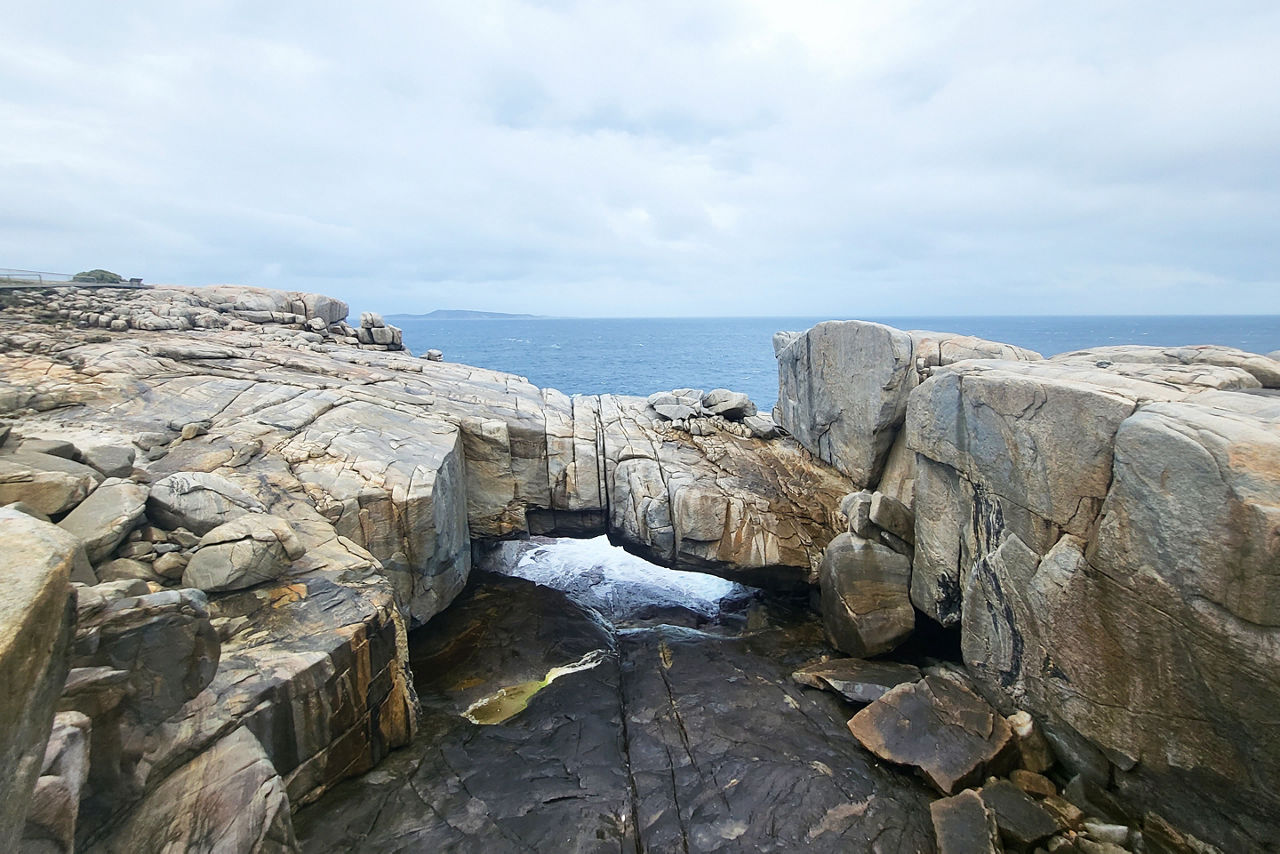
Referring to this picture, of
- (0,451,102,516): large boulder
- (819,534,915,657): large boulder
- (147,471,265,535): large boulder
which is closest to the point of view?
(0,451,102,516): large boulder

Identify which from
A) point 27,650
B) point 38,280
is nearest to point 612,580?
point 27,650

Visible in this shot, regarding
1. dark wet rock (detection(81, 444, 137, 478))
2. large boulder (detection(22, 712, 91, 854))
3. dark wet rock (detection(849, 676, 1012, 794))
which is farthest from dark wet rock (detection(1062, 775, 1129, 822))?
dark wet rock (detection(81, 444, 137, 478))

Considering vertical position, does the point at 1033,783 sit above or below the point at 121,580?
below

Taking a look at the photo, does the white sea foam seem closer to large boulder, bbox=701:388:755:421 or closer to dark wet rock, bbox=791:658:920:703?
dark wet rock, bbox=791:658:920:703

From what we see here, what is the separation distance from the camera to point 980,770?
10391mm

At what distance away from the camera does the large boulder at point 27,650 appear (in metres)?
3.84

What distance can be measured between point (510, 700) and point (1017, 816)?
29.8ft

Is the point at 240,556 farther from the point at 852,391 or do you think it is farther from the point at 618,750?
the point at 852,391

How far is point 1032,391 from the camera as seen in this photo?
10539 millimetres

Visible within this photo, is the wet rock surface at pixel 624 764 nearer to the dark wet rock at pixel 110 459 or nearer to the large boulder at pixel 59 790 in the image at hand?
the large boulder at pixel 59 790

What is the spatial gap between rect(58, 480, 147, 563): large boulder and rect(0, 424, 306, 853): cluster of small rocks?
2 centimetres

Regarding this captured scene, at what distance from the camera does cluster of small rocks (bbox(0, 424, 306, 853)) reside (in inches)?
213

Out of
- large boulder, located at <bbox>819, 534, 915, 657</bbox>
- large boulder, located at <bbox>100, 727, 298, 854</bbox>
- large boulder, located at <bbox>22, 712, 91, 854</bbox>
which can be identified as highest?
large boulder, located at <bbox>22, 712, 91, 854</bbox>

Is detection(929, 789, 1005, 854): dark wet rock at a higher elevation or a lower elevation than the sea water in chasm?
higher
